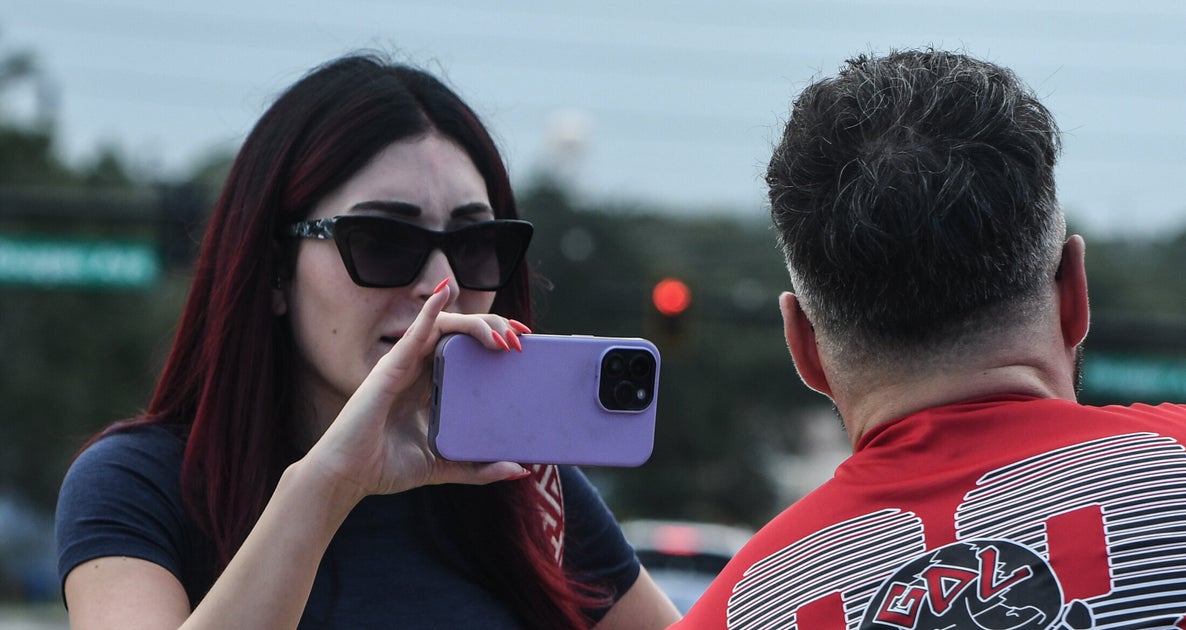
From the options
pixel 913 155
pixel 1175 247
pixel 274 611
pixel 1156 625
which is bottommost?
pixel 1175 247

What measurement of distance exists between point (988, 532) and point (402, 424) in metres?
0.92

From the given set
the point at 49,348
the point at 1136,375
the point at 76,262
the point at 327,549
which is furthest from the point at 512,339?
the point at 49,348

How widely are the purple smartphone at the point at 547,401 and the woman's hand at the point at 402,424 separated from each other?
26mm

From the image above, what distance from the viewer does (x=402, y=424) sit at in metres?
1.94

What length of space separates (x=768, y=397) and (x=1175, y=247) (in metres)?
13.3

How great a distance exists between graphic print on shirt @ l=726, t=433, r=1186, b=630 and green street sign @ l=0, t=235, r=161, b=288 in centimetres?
1456

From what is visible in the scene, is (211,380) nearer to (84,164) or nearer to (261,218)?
(261,218)

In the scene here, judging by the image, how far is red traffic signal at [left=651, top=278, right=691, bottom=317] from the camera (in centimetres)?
1659

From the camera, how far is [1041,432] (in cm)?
143

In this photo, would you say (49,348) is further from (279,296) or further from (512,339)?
(512,339)

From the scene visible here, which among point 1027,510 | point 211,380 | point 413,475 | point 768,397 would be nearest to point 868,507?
point 1027,510

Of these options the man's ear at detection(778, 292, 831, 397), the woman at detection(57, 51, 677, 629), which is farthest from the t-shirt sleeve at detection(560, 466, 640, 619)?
the man's ear at detection(778, 292, 831, 397)

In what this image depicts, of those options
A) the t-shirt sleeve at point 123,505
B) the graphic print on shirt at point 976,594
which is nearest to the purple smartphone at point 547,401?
the t-shirt sleeve at point 123,505

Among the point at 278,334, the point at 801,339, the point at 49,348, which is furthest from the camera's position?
the point at 49,348
